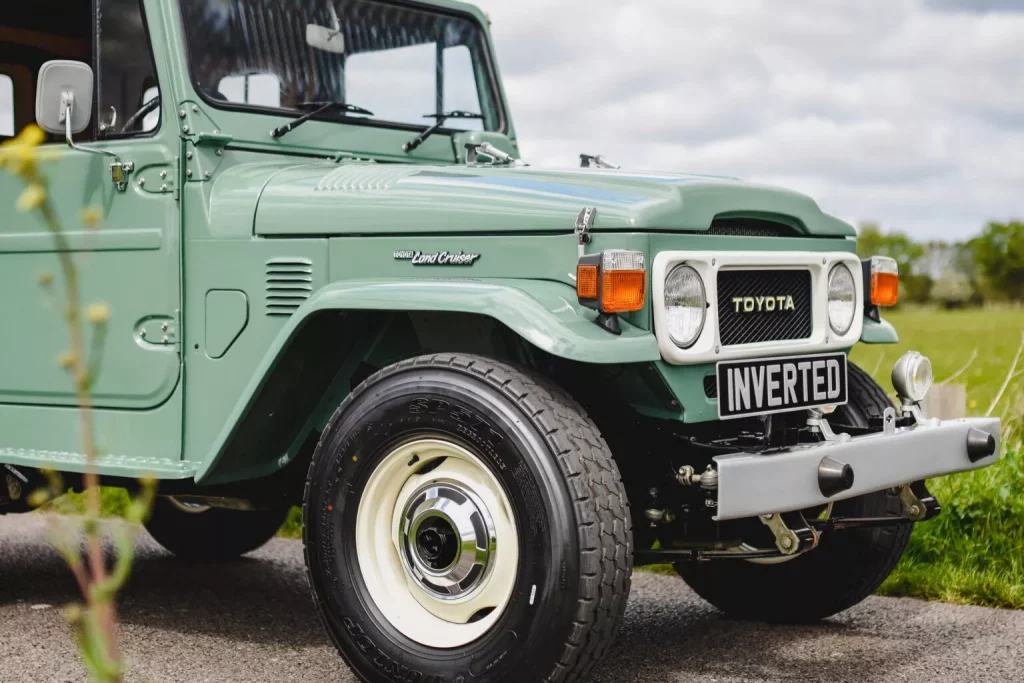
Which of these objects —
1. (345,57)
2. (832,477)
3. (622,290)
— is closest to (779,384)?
(832,477)

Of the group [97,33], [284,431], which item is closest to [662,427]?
[284,431]

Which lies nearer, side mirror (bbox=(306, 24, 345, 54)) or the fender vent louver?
the fender vent louver

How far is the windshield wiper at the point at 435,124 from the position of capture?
15.4 feet

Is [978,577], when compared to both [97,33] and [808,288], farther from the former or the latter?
[97,33]

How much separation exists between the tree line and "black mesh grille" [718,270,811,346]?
35.1 metres

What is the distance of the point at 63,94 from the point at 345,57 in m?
1.17

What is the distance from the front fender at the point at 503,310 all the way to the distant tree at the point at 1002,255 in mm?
56115

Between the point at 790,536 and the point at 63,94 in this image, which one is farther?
the point at 63,94

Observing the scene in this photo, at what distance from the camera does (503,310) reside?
3127 mm

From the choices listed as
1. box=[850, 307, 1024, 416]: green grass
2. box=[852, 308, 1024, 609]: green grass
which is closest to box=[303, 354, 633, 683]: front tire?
box=[852, 308, 1024, 609]: green grass

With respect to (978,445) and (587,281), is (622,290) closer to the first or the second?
(587,281)

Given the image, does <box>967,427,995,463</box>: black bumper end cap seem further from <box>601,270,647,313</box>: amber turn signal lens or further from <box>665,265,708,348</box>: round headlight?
<box>601,270,647,313</box>: amber turn signal lens

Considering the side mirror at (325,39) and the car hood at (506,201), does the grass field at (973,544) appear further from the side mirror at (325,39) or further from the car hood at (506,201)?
the side mirror at (325,39)

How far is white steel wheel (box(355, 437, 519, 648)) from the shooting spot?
3.20 metres
